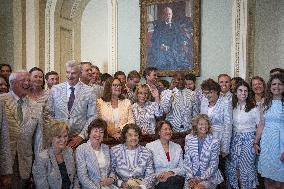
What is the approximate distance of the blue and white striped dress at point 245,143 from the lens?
15.0 ft

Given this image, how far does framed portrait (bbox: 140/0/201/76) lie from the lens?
748 cm

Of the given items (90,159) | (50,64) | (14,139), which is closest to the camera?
(14,139)

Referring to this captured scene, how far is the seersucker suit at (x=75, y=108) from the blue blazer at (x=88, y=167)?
187mm

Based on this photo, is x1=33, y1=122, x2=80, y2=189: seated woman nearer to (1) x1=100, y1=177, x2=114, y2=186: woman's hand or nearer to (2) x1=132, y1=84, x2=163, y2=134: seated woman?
(1) x1=100, y1=177, x2=114, y2=186: woman's hand

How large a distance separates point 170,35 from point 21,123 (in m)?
4.78

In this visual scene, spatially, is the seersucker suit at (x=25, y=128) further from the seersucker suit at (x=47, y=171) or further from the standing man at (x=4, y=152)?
the standing man at (x=4, y=152)

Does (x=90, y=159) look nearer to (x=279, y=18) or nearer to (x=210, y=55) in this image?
(x=210, y=55)

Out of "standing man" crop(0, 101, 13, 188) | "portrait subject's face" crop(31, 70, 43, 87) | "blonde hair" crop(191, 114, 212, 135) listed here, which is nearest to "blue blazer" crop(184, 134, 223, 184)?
"blonde hair" crop(191, 114, 212, 135)

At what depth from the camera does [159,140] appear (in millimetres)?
4379

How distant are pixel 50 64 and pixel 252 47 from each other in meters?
4.14

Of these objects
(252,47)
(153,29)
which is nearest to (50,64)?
(153,29)

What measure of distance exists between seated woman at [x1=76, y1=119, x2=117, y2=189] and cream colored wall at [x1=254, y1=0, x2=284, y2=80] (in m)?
5.03

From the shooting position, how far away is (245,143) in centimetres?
459

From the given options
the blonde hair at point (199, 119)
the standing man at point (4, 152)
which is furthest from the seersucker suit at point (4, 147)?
the blonde hair at point (199, 119)
